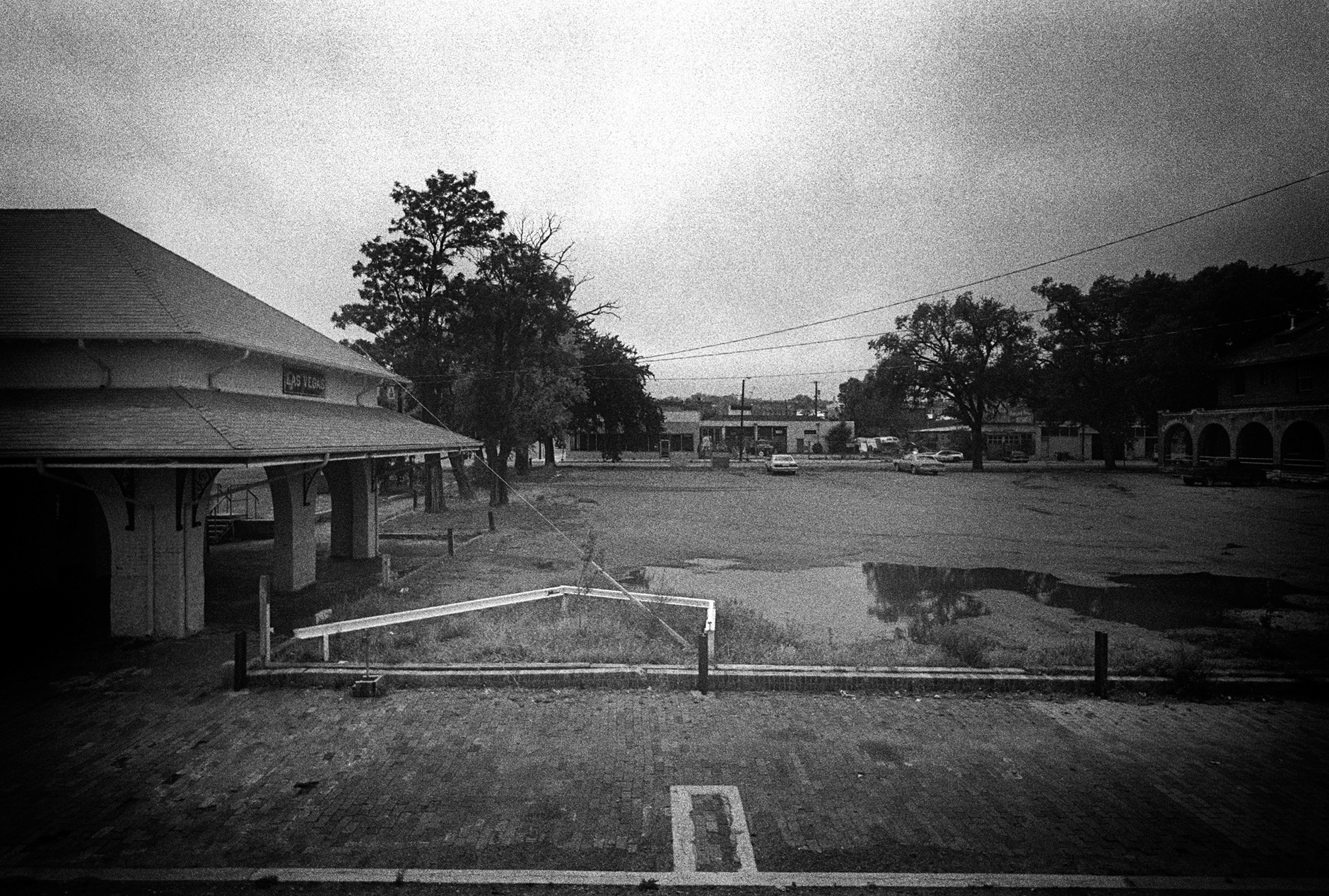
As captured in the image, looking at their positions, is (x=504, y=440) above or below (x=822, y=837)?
above

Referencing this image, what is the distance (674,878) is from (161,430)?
1063cm

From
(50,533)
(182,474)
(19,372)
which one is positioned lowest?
(50,533)

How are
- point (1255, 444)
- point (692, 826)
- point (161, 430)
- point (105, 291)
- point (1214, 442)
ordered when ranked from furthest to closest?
point (1214, 442)
point (1255, 444)
point (105, 291)
point (161, 430)
point (692, 826)

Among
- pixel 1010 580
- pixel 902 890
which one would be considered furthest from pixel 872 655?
pixel 1010 580

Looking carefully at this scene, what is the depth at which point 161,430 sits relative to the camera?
35.2 ft

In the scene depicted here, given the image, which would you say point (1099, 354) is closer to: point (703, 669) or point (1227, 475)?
point (1227, 475)

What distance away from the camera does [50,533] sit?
14.9 m

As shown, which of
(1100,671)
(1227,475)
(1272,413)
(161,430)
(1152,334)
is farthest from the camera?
(1152,334)

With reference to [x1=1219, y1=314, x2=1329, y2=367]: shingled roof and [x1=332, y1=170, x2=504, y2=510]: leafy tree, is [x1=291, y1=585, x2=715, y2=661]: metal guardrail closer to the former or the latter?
[x1=332, y1=170, x2=504, y2=510]: leafy tree

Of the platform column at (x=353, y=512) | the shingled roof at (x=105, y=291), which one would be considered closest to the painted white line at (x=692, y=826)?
the shingled roof at (x=105, y=291)

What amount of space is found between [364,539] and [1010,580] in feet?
56.7

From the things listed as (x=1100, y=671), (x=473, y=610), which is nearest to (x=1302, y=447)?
(x=1100, y=671)

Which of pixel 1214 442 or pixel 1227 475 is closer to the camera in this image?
pixel 1227 475

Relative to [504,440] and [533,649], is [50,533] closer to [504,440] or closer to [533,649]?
[533,649]
